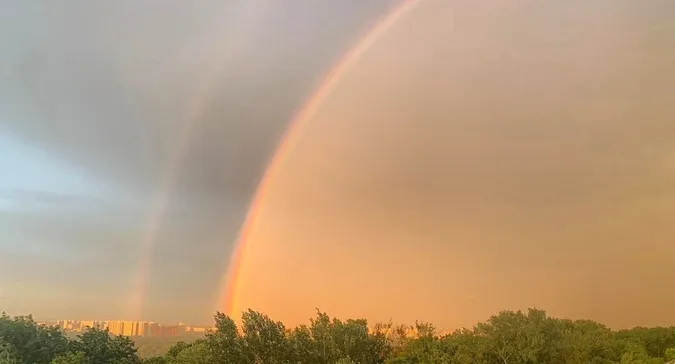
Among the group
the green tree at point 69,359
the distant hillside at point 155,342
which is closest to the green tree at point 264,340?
the green tree at point 69,359

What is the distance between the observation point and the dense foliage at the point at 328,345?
41.2 meters

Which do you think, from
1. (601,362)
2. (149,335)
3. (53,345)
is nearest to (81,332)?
(53,345)

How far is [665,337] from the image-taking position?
8556 centimetres

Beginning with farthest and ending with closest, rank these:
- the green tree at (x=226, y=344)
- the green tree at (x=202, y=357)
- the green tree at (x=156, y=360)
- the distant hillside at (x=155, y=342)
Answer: the distant hillside at (x=155, y=342) → the green tree at (x=156, y=360) → the green tree at (x=226, y=344) → the green tree at (x=202, y=357)

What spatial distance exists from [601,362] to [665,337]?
39.5 m

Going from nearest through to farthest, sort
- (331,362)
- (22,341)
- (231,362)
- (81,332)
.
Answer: (231,362), (331,362), (22,341), (81,332)

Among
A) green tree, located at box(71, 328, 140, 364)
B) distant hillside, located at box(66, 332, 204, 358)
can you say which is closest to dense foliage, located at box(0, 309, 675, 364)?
green tree, located at box(71, 328, 140, 364)

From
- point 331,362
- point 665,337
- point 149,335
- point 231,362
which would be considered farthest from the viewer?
point 149,335

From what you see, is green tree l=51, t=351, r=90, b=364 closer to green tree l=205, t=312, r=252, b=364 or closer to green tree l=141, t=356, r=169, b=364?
green tree l=205, t=312, r=252, b=364

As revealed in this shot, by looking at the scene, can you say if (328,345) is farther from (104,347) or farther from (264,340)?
(104,347)

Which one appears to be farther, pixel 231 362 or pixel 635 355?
pixel 635 355

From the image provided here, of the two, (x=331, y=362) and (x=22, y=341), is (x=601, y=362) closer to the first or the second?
(x=331, y=362)

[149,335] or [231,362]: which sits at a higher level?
[149,335]

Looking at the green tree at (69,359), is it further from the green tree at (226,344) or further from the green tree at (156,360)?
the green tree at (156,360)
